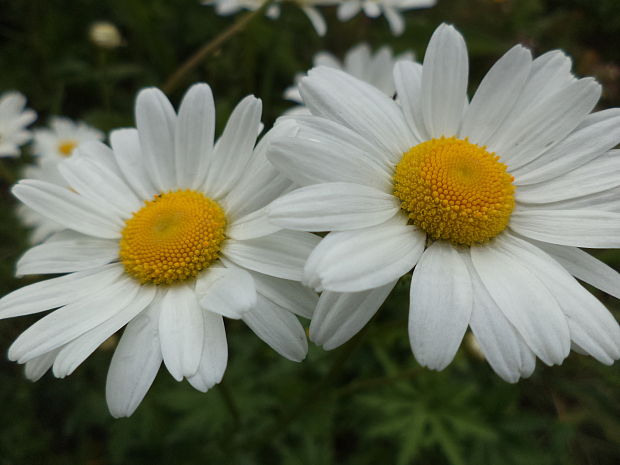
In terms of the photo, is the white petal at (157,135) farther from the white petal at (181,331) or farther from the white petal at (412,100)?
the white petal at (412,100)

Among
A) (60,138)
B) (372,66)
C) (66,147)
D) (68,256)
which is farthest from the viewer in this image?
(60,138)

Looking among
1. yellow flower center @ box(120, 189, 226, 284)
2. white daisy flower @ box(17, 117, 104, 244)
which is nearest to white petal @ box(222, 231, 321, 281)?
yellow flower center @ box(120, 189, 226, 284)

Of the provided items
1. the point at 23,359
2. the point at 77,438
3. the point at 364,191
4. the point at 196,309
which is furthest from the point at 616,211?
the point at 77,438

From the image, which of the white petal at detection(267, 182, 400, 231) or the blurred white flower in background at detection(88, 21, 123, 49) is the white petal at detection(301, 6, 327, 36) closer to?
the blurred white flower in background at detection(88, 21, 123, 49)

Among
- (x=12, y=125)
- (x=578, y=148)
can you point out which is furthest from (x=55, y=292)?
(x=12, y=125)

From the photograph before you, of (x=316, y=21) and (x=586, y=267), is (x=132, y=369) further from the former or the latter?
(x=316, y=21)
